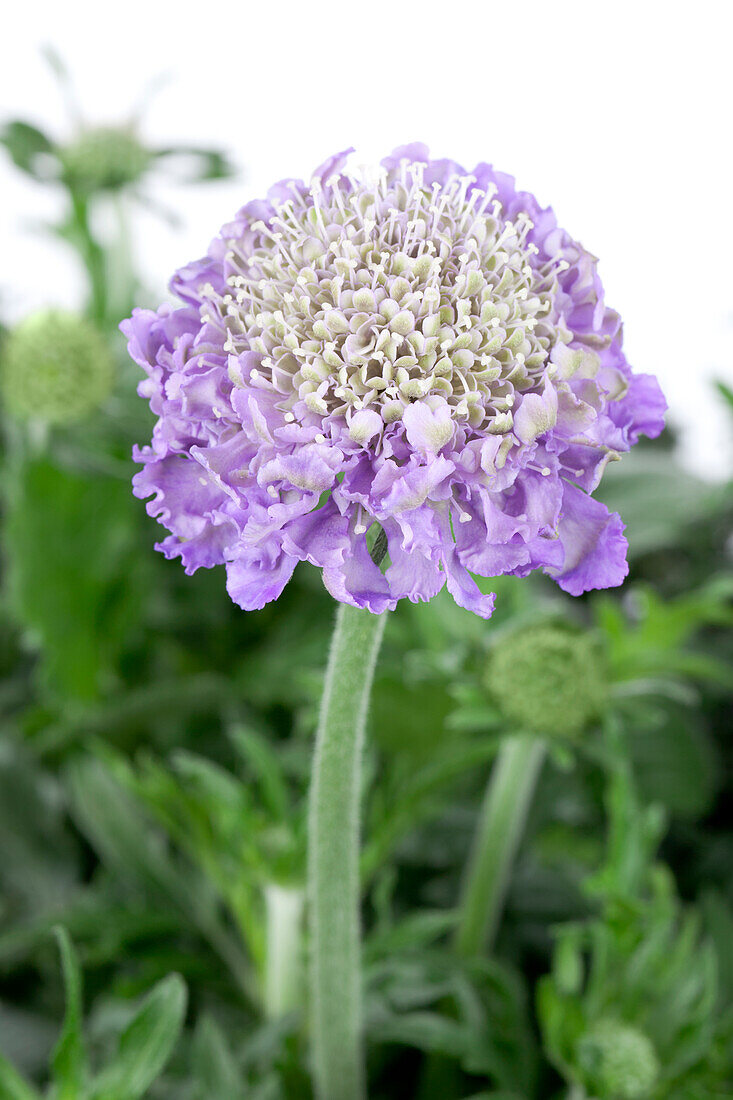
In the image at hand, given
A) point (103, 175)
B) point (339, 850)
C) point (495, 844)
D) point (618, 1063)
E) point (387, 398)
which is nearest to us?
point (387, 398)

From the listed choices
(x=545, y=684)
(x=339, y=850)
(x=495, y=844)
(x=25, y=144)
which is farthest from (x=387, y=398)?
(x=25, y=144)

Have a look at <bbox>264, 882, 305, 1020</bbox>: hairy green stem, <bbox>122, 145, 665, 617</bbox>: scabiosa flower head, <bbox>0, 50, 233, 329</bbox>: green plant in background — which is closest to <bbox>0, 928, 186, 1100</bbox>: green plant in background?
<bbox>264, 882, 305, 1020</bbox>: hairy green stem

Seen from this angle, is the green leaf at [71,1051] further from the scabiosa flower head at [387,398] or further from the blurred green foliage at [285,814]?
the scabiosa flower head at [387,398]

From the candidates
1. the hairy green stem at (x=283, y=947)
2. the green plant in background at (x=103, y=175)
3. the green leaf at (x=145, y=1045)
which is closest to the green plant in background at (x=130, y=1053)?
the green leaf at (x=145, y=1045)

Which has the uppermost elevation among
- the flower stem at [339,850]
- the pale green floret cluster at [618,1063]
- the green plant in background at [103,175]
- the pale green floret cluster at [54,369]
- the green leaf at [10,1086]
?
the green plant in background at [103,175]

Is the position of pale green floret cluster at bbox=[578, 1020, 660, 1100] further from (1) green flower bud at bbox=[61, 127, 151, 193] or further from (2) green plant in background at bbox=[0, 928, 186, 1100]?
(1) green flower bud at bbox=[61, 127, 151, 193]

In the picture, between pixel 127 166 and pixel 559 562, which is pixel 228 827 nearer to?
pixel 559 562

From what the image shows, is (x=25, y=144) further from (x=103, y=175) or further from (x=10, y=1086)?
(x=10, y=1086)
